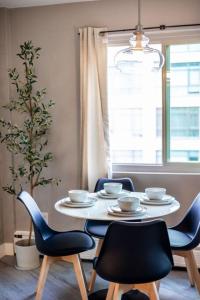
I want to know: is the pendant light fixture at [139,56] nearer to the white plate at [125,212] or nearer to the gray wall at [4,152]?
the white plate at [125,212]

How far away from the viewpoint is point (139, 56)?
2578mm

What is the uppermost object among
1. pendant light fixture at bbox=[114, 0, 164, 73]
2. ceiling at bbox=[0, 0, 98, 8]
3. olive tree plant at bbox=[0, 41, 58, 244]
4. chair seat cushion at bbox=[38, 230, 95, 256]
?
ceiling at bbox=[0, 0, 98, 8]

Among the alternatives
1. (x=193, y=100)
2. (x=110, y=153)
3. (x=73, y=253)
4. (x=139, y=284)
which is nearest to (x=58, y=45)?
(x=110, y=153)

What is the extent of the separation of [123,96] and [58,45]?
807mm

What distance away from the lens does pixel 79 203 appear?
273 cm

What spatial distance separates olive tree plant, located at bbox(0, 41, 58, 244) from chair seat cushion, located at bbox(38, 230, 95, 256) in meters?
0.82

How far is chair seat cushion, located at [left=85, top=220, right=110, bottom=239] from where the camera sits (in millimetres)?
2997

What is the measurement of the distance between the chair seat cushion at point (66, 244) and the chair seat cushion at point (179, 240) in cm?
58

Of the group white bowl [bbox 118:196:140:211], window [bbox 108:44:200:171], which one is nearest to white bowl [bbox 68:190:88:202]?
white bowl [bbox 118:196:140:211]

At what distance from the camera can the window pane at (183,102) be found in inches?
140

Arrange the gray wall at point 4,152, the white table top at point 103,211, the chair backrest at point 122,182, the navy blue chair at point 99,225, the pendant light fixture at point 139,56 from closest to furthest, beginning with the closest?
1. the white table top at point 103,211
2. the pendant light fixture at point 139,56
3. the navy blue chair at point 99,225
4. the chair backrest at point 122,182
5. the gray wall at point 4,152

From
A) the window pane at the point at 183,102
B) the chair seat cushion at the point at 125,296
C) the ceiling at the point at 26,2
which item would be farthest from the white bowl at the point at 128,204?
the ceiling at the point at 26,2

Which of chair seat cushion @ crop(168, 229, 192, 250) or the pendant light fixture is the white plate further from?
the pendant light fixture

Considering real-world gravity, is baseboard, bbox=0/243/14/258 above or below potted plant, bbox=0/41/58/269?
below
